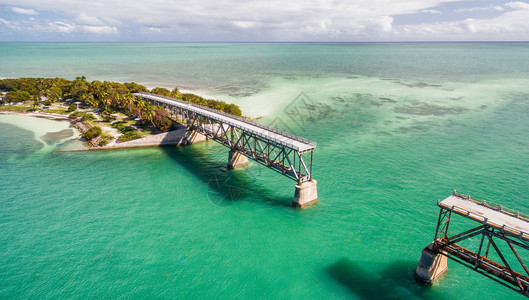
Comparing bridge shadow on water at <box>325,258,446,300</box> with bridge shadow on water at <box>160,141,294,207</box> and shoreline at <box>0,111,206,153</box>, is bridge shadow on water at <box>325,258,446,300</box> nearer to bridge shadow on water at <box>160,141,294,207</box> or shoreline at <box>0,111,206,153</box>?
bridge shadow on water at <box>160,141,294,207</box>

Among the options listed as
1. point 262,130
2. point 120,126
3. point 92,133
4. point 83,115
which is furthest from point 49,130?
point 262,130

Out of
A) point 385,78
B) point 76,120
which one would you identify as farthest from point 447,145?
point 385,78

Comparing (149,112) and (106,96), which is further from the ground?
(106,96)

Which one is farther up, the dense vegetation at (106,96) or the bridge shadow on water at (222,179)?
the dense vegetation at (106,96)

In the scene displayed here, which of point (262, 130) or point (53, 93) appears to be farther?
point (53, 93)

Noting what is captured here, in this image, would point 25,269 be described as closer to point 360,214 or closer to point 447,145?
point 360,214

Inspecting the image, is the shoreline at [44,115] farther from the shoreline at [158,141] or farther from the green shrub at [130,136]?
the green shrub at [130,136]

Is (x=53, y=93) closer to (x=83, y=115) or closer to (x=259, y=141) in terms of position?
(x=83, y=115)

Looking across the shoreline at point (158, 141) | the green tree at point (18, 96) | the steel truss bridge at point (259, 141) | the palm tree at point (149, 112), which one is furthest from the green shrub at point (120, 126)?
the green tree at point (18, 96)
